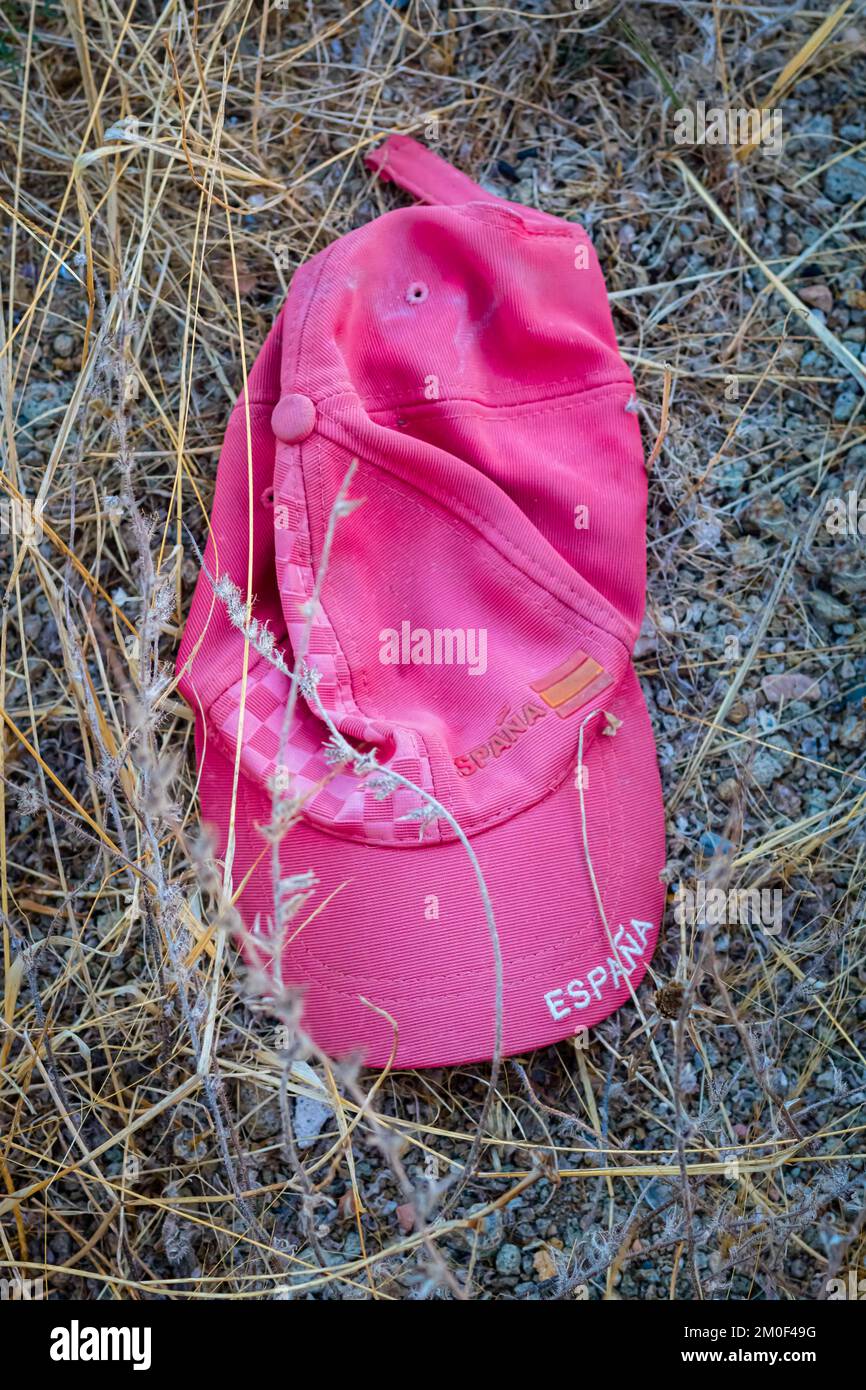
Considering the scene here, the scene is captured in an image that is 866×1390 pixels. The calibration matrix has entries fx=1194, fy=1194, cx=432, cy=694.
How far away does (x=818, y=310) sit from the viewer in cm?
199

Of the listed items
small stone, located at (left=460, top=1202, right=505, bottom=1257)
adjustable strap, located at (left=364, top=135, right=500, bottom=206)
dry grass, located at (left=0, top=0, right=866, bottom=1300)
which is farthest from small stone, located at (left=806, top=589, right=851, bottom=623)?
small stone, located at (left=460, top=1202, right=505, bottom=1257)

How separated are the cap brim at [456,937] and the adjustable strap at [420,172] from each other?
949mm

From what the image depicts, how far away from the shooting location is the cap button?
1.58 m

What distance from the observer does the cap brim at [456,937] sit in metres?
1.56

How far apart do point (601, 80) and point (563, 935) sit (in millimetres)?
1450

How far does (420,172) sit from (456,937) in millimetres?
1232

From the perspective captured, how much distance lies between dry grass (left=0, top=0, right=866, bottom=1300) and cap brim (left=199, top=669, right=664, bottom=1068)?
0.08 metres

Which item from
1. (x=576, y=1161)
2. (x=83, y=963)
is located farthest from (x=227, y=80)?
(x=576, y=1161)

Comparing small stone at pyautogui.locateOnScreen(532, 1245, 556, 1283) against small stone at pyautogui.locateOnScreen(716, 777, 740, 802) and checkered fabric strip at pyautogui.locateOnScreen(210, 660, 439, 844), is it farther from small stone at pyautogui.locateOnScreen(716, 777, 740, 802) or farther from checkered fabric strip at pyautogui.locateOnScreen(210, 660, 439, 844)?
small stone at pyautogui.locateOnScreen(716, 777, 740, 802)

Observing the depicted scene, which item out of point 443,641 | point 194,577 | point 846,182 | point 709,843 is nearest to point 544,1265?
point 709,843

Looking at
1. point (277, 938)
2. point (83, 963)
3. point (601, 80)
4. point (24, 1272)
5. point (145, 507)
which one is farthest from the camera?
point (601, 80)

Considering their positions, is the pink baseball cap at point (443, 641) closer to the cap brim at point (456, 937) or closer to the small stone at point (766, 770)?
the cap brim at point (456, 937)

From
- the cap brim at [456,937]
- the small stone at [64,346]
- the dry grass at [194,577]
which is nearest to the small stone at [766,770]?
the dry grass at [194,577]

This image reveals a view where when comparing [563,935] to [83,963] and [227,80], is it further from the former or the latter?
[227,80]
